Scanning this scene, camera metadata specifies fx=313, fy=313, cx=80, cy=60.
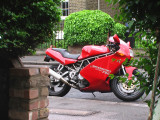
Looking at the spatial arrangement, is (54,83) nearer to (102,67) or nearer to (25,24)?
(102,67)

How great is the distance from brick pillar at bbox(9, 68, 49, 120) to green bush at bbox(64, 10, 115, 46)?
455 inches

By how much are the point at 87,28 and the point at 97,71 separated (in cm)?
845

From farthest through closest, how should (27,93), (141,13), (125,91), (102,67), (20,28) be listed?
(102,67), (125,91), (27,93), (20,28), (141,13)

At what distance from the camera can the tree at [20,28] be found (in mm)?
2664

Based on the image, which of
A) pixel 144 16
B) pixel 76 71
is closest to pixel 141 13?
pixel 144 16

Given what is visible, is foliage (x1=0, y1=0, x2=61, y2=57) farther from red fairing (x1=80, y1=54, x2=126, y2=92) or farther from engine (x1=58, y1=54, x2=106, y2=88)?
engine (x1=58, y1=54, x2=106, y2=88)

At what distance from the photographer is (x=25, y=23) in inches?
109

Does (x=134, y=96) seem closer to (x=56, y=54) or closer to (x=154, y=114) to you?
(x=56, y=54)

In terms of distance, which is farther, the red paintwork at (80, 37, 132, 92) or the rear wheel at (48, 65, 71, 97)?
the rear wheel at (48, 65, 71, 97)

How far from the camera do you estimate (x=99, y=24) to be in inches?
578

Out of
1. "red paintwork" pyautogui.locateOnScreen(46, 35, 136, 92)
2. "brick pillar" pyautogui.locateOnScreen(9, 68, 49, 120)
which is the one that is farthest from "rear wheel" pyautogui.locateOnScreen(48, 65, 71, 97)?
"brick pillar" pyautogui.locateOnScreen(9, 68, 49, 120)

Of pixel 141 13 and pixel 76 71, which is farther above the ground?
pixel 141 13

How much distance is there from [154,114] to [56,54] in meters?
4.58

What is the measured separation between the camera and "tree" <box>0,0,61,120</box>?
266 centimetres
